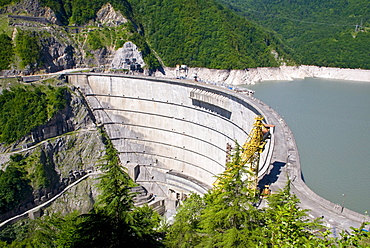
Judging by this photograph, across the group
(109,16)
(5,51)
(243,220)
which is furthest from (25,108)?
(243,220)

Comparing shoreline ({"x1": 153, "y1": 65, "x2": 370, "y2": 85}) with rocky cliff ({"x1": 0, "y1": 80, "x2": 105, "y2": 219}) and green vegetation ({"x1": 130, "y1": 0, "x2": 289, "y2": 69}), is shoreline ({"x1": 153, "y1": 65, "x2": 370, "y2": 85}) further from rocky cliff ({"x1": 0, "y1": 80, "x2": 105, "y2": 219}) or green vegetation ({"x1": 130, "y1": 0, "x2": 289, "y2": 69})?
rocky cliff ({"x1": 0, "y1": 80, "x2": 105, "y2": 219})

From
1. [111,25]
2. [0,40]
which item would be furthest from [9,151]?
[111,25]

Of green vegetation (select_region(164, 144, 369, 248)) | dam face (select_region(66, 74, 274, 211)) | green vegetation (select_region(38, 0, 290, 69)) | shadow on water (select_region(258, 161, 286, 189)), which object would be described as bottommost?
green vegetation (select_region(164, 144, 369, 248))

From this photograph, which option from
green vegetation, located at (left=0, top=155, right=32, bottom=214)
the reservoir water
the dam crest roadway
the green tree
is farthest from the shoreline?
the green tree

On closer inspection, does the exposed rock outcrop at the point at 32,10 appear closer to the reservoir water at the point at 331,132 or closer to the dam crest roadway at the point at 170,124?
the dam crest roadway at the point at 170,124

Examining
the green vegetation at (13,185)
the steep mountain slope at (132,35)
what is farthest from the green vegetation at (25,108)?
the steep mountain slope at (132,35)

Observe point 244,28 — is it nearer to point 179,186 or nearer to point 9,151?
point 179,186
